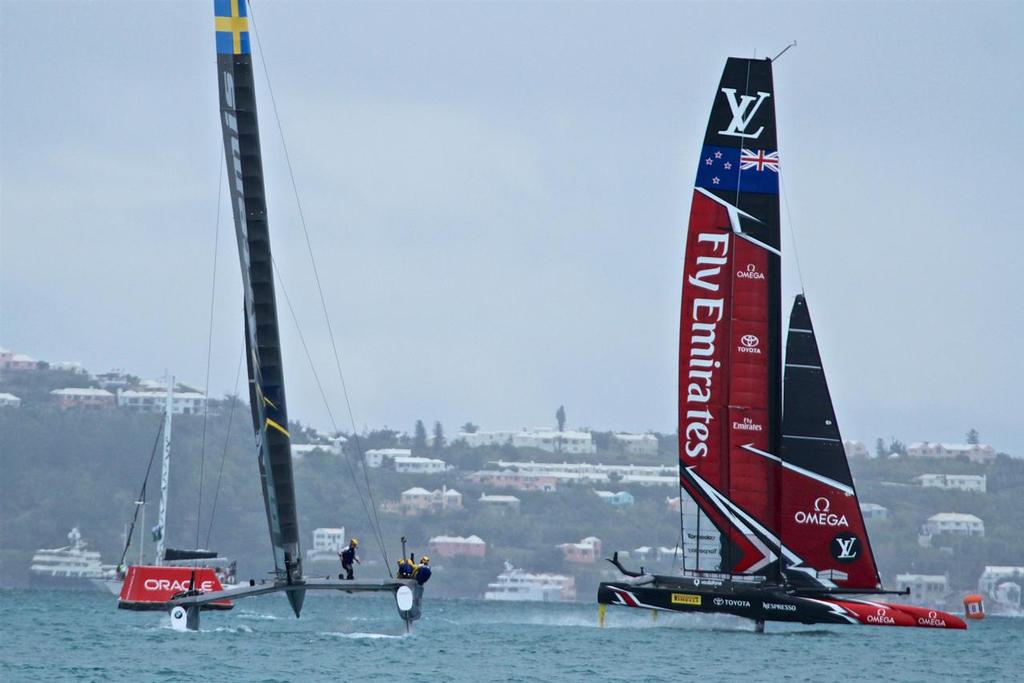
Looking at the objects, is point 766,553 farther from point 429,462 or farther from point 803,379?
point 429,462

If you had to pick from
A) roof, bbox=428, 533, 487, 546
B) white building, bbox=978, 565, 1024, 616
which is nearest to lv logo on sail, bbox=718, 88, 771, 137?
white building, bbox=978, 565, 1024, 616

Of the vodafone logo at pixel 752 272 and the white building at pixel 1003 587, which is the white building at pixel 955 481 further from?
the vodafone logo at pixel 752 272

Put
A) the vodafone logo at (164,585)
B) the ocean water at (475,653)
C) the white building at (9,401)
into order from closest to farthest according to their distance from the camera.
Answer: the ocean water at (475,653)
the vodafone logo at (164,585)
the white building at (9,401)

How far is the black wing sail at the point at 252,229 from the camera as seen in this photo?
101ft

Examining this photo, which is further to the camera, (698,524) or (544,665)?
(698,524)

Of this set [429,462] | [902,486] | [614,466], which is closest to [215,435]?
[429,462]

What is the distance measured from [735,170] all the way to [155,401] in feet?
503

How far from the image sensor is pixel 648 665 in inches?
1212

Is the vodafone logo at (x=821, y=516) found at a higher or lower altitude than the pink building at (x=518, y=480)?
lower

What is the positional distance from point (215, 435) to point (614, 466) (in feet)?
150

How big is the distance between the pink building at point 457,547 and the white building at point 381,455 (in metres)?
37.1

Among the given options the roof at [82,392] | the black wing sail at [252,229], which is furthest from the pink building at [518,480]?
the black wing sail at [252,229]

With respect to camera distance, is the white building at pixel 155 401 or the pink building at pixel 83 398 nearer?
the pink building at pixel 83 398

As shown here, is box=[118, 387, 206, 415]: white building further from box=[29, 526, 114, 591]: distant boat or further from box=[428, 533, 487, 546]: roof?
box=[29, 526, 114, 591]: distant boat
